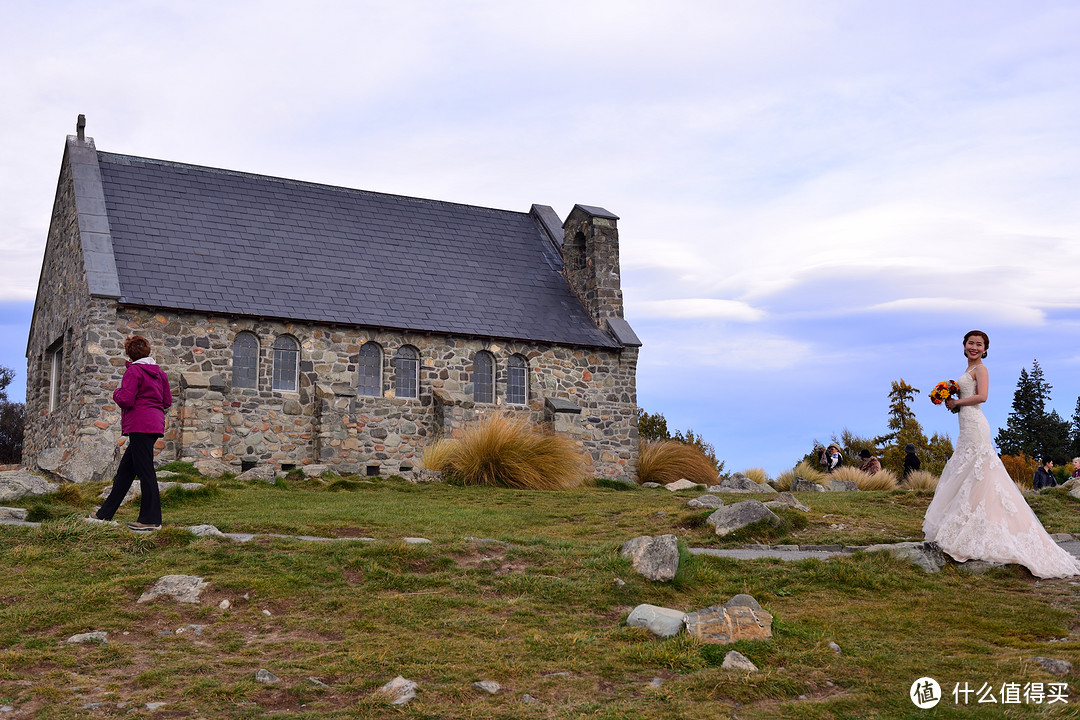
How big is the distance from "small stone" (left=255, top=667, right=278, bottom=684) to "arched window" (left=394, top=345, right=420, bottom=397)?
17.0m

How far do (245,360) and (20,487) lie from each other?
974 centimetres

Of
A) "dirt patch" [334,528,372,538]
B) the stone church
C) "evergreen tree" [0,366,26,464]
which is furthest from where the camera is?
"evergreen tree" [0,366,26,464]

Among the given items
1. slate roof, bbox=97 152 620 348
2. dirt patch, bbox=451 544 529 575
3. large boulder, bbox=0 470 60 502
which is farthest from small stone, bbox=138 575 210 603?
slate roof, bbox=97 152 620 348

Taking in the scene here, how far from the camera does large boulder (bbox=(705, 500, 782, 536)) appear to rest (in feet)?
38.2

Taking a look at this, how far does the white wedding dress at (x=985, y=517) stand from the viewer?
958cm

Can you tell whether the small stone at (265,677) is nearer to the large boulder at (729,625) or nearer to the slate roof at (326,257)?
the large boulder at (729,625)

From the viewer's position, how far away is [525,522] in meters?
13.3

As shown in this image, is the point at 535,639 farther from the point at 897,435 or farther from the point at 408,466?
the point at 897,435

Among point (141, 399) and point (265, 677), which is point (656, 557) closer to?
point (265, 677)

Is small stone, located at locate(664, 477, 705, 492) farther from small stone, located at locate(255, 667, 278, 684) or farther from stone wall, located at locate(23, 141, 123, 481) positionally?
small stone, located at locate(255, 667, 278, 684)

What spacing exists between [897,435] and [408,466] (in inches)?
872

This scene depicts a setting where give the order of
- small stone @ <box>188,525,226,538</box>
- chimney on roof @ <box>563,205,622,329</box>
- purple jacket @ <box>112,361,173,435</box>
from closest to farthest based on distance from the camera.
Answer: small stone @ <box>188,525,226,538</box>
purple jacket @ <box>112,361,173,435</box>
chimney on roof @ <box>563,205,622,329</box>

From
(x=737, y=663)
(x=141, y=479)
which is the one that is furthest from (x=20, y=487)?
(x=737, y=663)

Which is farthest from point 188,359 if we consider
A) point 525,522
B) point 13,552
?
point 13,552
